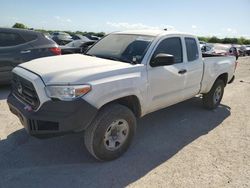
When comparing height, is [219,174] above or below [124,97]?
below

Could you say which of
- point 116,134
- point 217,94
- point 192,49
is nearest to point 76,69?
point 116,134

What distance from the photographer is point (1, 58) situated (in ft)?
23.6

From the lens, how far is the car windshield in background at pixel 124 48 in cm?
440

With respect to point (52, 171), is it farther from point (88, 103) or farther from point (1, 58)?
point (1, 58)

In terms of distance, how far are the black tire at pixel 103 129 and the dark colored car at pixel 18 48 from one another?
4.54 m

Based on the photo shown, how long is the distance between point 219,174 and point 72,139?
2312 mm

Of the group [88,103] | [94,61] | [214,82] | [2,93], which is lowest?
[2,93]

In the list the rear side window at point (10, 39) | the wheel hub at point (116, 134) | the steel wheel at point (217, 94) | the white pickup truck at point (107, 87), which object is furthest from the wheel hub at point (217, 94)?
the rear side window at point (10, 39)

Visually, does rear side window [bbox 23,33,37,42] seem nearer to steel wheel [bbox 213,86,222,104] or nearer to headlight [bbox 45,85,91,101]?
headlight [bbox 45,85,91,101]

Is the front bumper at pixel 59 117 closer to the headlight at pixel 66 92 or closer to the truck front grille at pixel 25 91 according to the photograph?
the headlight at pixel 66 92

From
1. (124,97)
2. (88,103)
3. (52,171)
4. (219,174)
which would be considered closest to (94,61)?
(124,97)

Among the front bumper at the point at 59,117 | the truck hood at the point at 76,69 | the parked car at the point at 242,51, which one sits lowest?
the parked car at the point at 242,51

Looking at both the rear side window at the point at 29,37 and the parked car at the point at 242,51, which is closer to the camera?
the rear side window at the point at 29,37

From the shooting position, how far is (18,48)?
296 inches
